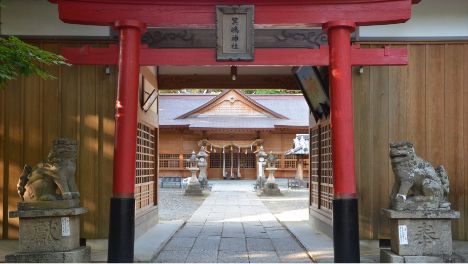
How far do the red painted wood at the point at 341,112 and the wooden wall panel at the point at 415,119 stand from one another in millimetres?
1964

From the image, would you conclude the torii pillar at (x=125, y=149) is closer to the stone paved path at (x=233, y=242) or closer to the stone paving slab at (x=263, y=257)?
the stone paved path at (x=233, y=242)

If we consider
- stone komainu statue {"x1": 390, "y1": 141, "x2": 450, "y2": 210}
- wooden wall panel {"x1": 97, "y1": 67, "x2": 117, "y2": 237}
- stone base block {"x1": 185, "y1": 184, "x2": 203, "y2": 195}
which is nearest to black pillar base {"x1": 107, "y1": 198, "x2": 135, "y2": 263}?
wooden wall panel {"x1": 97, "y1": 67, "x2": 117, "y2": 237}

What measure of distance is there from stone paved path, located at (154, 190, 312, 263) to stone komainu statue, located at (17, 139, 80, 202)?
1749mm

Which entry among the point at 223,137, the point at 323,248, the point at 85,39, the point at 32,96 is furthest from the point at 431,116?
the point at 223,137

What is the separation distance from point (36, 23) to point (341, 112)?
Answer: 4.98 metres

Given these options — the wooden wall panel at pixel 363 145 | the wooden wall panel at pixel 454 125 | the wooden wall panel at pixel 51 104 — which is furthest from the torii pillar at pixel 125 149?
the wooden wall panel at pixel 454 125

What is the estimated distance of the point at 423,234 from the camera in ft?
20.1

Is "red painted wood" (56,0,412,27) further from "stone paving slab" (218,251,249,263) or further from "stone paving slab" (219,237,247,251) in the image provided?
"stone paving slab" (219,237,247,251)

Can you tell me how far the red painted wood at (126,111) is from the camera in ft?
19.4

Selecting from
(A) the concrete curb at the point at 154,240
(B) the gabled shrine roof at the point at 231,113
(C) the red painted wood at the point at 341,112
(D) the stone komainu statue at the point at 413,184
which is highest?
(B) the gabled shrine roof at the point at 231,113

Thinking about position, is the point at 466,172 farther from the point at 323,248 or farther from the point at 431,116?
the point at 323,248

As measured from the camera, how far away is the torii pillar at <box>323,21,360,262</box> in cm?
579

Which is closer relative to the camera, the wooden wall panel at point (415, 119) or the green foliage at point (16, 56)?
the green foliage at point (16, 56)

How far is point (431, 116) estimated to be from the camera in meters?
7.88
